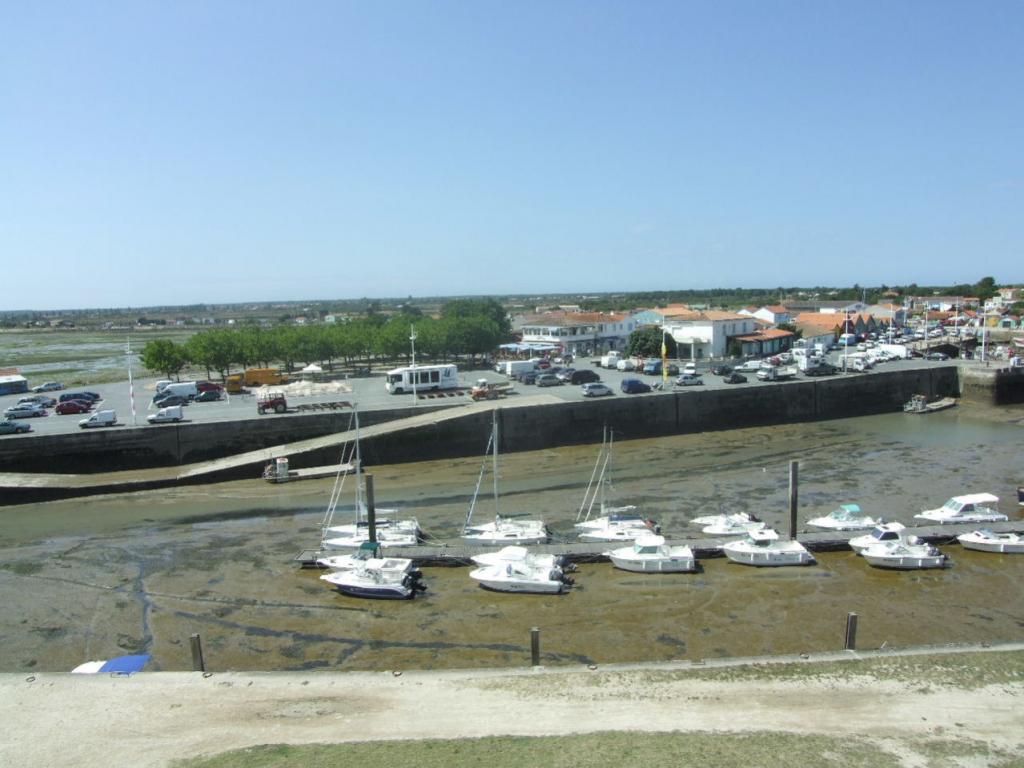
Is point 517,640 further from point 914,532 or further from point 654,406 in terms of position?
point 654,406

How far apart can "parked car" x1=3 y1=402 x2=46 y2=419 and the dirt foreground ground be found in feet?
97.0

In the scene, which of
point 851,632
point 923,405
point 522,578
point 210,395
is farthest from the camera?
point 923,405

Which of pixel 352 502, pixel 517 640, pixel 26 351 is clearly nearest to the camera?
pixel 517 640

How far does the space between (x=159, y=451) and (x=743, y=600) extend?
2713 centimetres

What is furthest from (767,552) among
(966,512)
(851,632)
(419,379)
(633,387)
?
(419,379)

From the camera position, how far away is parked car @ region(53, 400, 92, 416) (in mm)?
38750

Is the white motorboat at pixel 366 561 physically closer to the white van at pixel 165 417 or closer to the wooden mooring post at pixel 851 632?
the wooden mooring post at pixel 851 632

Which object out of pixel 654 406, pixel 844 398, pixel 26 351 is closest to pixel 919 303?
pixel 844 398

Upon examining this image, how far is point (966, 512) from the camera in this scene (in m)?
23.3

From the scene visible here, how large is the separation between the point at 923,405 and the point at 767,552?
33.3 metres

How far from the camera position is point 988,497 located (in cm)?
2383

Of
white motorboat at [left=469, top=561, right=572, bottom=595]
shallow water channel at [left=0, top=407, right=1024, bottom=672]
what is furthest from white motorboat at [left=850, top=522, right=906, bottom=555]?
white motorboat at [left=469, top=561, right=572, bottom=595]

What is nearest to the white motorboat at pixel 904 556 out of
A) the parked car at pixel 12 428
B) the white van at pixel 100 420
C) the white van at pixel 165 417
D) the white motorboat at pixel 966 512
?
the white motorboat at pixel 966 512

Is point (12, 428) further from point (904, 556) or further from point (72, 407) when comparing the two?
point (904, 556)
